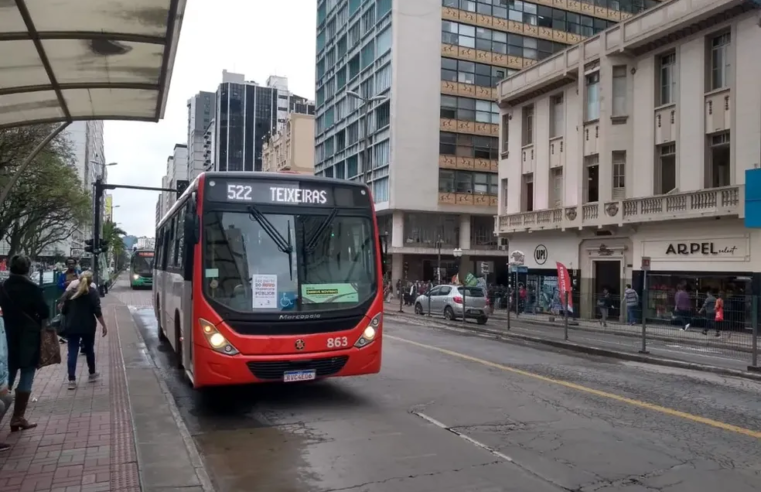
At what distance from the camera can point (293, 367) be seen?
310 inches

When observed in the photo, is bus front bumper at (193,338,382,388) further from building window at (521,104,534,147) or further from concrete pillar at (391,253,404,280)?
concrete pillar at (391,253,404,280)

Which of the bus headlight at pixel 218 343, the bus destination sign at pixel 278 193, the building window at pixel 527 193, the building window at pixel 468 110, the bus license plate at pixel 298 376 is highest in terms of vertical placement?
the building window at pixel 468 110

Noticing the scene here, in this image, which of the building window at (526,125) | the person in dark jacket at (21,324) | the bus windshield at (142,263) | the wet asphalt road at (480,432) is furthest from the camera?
the bus windshield at (142,263)

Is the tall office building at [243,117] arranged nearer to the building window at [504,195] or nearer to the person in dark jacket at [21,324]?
the building window at [504,195]

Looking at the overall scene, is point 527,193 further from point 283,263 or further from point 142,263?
point 142,263

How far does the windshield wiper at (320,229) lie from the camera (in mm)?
8281

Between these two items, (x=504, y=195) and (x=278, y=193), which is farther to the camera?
(x=504, y=195)

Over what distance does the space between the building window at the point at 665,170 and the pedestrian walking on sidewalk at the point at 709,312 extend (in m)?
11.5

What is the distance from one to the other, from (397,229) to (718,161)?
27.5m

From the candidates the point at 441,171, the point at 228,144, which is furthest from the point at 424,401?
the point at 228,144

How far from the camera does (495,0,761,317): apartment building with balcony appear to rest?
23688 millimetres

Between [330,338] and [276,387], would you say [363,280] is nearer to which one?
[330,338]

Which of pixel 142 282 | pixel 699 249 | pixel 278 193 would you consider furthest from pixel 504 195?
pixel 278 193

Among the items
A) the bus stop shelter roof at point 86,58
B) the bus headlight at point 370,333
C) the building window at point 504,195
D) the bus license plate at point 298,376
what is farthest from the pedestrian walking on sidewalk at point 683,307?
the building window at point 504,195
